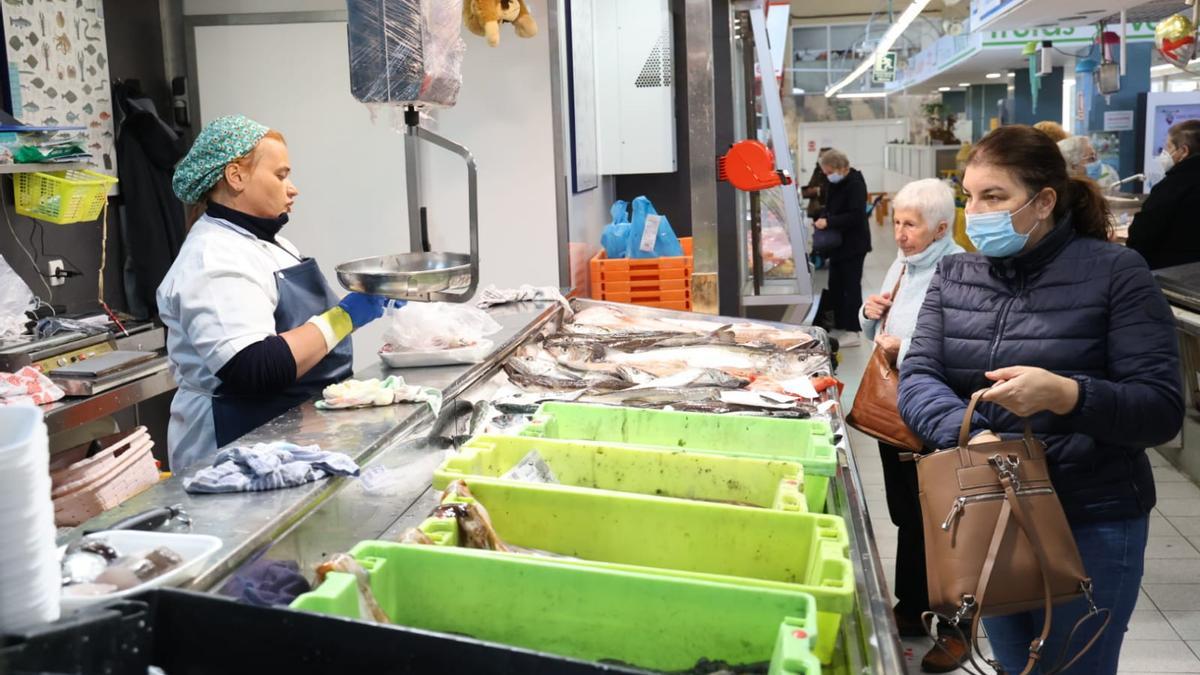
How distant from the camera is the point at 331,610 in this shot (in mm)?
1402

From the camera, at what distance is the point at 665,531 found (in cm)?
179

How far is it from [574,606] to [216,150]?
186 cm

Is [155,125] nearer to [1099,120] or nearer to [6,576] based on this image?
[6,576]

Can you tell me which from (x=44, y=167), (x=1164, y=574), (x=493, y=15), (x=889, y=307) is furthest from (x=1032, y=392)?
(x=44, y=167)

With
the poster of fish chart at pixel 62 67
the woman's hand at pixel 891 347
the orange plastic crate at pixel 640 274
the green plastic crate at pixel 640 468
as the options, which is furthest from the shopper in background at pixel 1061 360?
the poster of fish chart at pixel 62 67

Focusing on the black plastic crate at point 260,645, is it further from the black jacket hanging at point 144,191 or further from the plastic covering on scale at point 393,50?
the black jacket hanging at point 144,191

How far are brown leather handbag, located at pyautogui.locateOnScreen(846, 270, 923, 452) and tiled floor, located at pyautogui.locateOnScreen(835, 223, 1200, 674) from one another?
0.85 ft

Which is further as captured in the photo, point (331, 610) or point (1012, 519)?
point (1012, 519)

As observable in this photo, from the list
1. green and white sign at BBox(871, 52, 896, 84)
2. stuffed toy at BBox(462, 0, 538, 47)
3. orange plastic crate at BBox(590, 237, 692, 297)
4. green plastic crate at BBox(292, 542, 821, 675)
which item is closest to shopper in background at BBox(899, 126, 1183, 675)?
green plastic crate at BBox(292, 542, 821, 675)

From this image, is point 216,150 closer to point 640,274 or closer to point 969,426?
point 969,426

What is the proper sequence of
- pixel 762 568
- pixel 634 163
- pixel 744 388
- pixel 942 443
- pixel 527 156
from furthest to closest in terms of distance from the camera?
pixel 634 163
pixel 527 156
pixel 744 388
pixel 942 443
pixel 762 568

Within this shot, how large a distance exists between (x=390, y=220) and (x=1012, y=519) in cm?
391

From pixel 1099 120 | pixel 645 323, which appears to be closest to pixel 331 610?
pixel 645 323

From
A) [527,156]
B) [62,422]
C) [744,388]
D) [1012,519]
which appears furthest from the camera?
[527,156]
